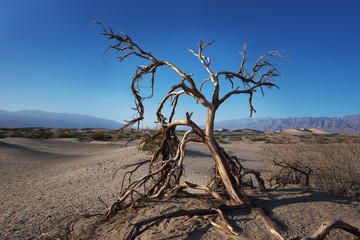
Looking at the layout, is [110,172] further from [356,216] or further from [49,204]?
[356,216]

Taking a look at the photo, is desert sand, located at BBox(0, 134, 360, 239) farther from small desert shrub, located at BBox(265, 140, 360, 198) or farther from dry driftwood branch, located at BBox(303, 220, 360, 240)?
small desert shrub, located at BBox(265, 140, 360, 198)

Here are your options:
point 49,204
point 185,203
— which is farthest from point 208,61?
point 49,204

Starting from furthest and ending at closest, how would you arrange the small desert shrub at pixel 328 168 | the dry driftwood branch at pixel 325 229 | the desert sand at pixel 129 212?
the small desert shrub at pixel 328 168
the desert sand at pixel 129 212
the dry driftwood branch at pixel 325 229

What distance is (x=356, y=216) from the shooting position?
3336 mm

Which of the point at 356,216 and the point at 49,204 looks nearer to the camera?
the point at 356,216

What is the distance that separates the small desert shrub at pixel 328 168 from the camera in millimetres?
4961

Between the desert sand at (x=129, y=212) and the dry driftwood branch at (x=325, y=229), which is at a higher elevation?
the dry driftwood branch at (x=325, y=229)

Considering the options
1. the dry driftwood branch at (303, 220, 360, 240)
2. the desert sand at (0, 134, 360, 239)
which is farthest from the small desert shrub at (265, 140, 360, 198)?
the dry driftwood branch at (303, 220, 360, 240)

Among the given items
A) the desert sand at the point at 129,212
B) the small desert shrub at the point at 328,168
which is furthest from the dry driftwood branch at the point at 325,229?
the small desert shrub at the point at 328,168

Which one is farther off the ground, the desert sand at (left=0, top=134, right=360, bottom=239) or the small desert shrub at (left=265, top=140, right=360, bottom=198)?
the small desert shrub at (left=265, top=140, right=360, bottom=198)

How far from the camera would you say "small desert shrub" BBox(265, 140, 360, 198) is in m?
4.96

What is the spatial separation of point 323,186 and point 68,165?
38.1ft

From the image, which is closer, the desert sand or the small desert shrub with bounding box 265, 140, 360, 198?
the desert sand

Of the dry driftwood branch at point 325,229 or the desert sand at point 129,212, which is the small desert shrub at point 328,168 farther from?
the dry driftwood branch at point 325,229
